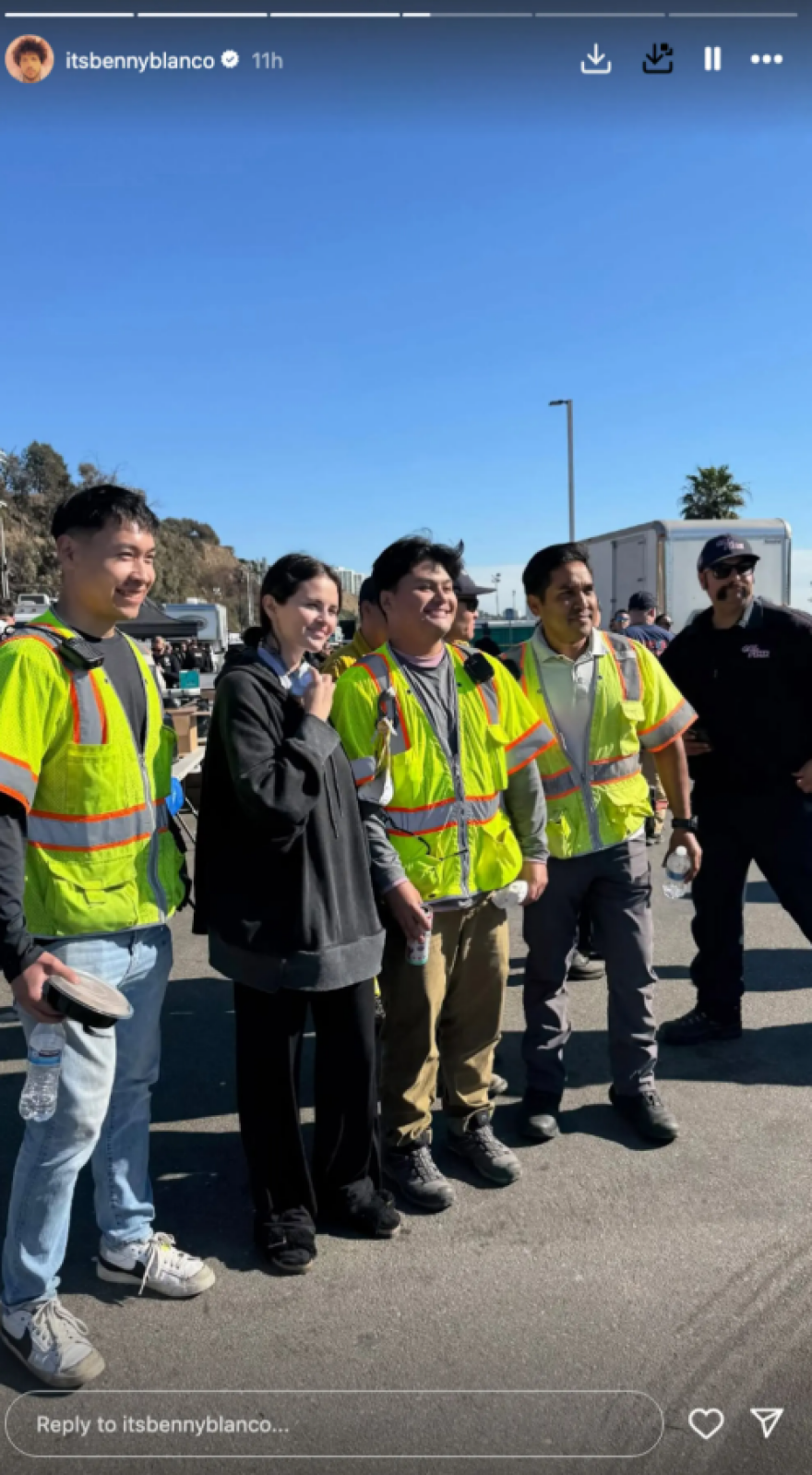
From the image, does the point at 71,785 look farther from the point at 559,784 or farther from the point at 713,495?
the point at 713,495

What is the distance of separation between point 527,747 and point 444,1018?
3.12 feet

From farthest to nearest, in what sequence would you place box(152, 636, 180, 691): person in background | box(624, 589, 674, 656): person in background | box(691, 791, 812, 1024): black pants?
box(152, 636, 180, 691): person in background, box(624, 589, 674, 656): person in background, box(691, 791, 812, 1024): black pants

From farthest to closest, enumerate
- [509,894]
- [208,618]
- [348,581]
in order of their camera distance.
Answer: [348,581] → [208,618] → [509,894]

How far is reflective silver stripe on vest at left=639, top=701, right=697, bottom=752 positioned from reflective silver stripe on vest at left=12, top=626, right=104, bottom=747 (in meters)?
2.04

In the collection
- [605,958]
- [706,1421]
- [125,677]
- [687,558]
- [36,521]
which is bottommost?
[706,1421]

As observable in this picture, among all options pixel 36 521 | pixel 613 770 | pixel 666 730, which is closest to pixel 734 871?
pixel 666 730

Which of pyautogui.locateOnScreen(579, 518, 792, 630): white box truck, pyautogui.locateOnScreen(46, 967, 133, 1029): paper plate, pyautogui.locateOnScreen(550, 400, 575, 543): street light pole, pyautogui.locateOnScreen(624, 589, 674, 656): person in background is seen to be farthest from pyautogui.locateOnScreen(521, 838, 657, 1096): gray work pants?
pyautogui.locateOnScreen(550, 400, 575, 543): street light pole

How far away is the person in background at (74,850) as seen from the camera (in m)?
2.15

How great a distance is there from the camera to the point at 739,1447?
2.01 meters

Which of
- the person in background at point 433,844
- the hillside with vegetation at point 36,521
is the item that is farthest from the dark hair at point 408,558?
the hillside with vegetation at point 36,521

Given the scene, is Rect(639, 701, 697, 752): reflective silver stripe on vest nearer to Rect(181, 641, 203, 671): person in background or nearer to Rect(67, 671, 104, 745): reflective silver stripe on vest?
Rect(67, 671, 104, 745): reflective silver stripe on vest

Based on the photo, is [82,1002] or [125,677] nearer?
[82,1002]

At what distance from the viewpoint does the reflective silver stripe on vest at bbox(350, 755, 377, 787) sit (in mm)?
2836

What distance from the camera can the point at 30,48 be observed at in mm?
2791
